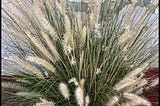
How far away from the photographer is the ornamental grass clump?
193 centimetres

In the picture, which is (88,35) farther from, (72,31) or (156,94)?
(156,94)

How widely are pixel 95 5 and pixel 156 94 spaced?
560 millimetres

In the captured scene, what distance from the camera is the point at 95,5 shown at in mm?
1958

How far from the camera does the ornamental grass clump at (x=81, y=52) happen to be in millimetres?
1931

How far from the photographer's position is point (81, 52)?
2.00m

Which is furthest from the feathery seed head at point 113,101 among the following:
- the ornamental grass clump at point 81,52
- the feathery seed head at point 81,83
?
the feathery seed head at point 81,83

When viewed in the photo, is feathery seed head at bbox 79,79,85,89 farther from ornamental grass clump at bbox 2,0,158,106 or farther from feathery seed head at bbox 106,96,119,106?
feathery seed head at bbox 106,96,119,106

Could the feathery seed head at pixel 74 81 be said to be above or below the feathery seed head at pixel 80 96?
above

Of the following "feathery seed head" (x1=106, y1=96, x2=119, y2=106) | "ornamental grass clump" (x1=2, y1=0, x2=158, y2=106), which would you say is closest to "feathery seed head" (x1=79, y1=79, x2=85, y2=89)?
"ornamental grass clump" (x1=2, y1=0, x2=158, y2=106)

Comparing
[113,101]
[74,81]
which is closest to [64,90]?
[74,81]

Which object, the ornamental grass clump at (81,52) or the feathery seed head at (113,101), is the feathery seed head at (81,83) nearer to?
the ornamental grass clump at (81,52)

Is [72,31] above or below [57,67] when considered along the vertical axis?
above

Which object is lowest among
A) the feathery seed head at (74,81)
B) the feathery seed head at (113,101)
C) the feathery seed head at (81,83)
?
the feathery seed head at (113,101)

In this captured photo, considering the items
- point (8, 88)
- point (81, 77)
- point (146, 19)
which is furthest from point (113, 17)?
point (8, 88)
